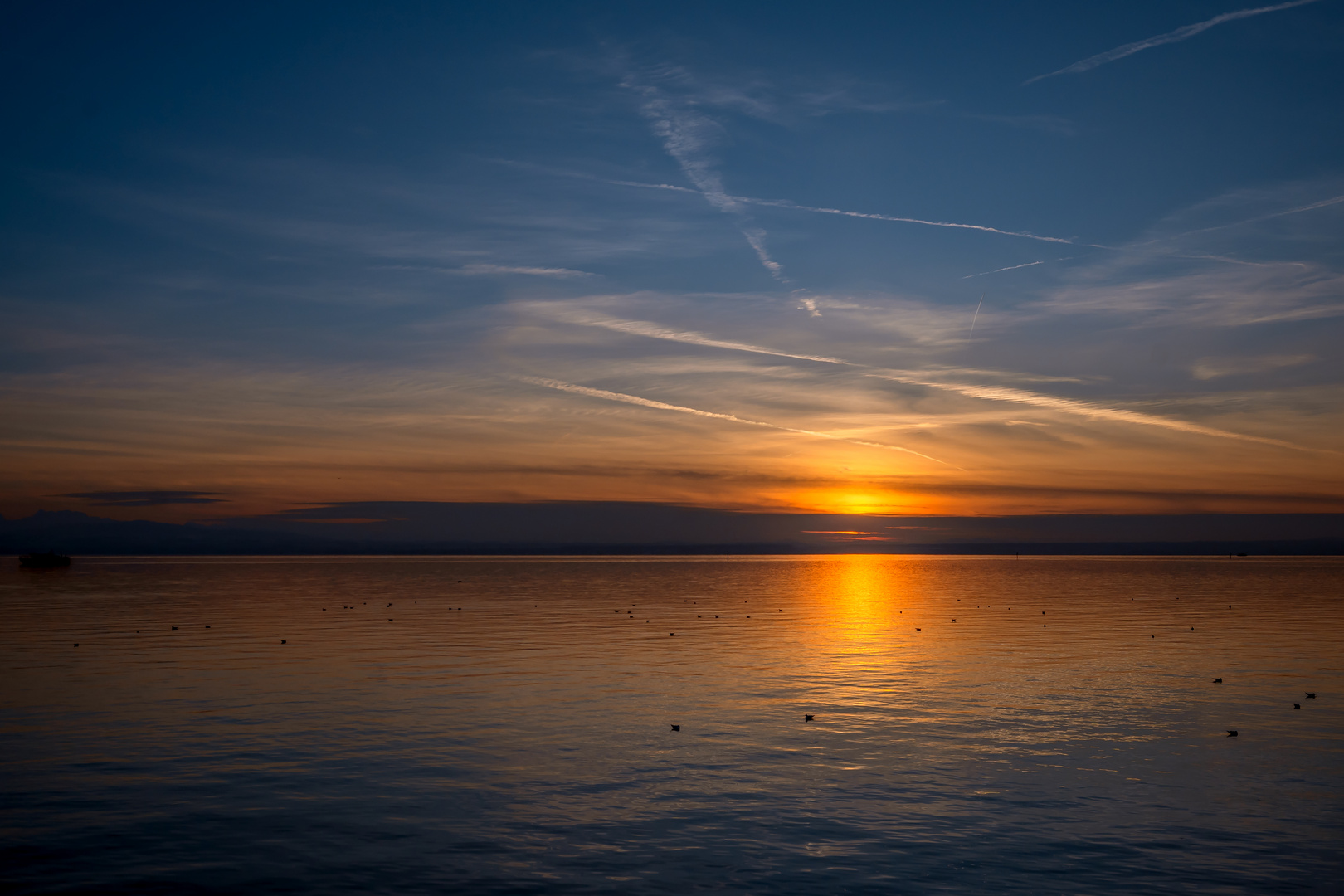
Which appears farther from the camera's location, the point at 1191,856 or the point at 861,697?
the point at 861,697

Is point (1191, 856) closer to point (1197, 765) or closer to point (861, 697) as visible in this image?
point (1197, 765)

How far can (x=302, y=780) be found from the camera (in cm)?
2233

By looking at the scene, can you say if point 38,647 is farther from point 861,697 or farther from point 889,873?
point 889,873

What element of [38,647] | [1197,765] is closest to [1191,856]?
[1197,765]

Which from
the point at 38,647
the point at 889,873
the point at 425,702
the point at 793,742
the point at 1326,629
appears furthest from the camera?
the point at 1326,629

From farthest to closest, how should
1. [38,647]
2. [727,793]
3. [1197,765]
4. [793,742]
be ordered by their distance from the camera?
[38,647] → [793,742] → [1197,765] → [727,793]

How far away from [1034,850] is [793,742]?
9622mm

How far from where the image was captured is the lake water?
54.6 feet

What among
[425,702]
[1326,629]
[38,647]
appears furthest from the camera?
[1326,629]

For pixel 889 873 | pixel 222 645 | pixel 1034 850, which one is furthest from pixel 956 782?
pixel 222 645

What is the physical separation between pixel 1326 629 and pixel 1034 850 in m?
54.7

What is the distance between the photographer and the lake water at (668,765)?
1666cm

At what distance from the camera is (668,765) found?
23891 mm

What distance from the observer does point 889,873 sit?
1634 cm
